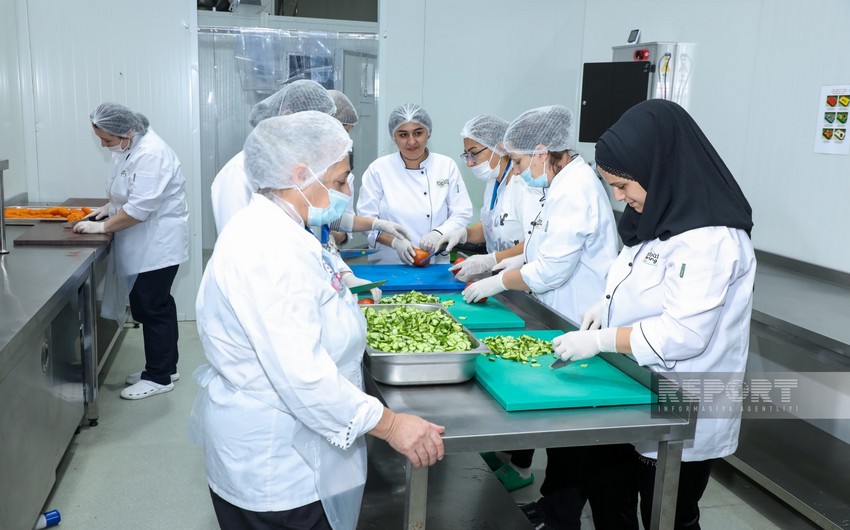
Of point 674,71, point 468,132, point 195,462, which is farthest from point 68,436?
point 674,71

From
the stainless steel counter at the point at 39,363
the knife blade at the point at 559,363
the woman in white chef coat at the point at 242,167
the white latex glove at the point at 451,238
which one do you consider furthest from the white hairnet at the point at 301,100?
the knife blade at the point at 559,363

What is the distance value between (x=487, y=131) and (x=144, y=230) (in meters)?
1.82

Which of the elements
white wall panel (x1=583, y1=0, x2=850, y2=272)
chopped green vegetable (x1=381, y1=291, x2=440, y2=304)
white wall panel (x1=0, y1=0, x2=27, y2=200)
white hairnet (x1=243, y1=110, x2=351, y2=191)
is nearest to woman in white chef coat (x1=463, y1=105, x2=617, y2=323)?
chopped green vegetable (x1=381, y1=291, x2=440, y2=304)

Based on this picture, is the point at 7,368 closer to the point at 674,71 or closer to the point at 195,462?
the point at 195,462

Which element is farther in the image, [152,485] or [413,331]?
[152,485]

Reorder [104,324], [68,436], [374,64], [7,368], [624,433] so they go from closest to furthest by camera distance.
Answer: [624,433], [7,368], [68,436], [104,324], [374,64]

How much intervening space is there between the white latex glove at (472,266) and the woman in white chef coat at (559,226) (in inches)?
5.3

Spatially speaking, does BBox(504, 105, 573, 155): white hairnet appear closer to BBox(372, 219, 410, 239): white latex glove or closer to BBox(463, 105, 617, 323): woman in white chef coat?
BBox(463, 105, 617, 323): woman in white chef coat

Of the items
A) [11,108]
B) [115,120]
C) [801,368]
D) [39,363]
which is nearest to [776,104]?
[801,368]

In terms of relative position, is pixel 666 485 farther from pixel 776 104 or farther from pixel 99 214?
pixel 99 214

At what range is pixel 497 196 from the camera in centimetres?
319

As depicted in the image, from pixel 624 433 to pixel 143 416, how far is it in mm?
2688

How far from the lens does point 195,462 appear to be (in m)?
3.00

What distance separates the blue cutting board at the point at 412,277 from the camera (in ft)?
8.32
